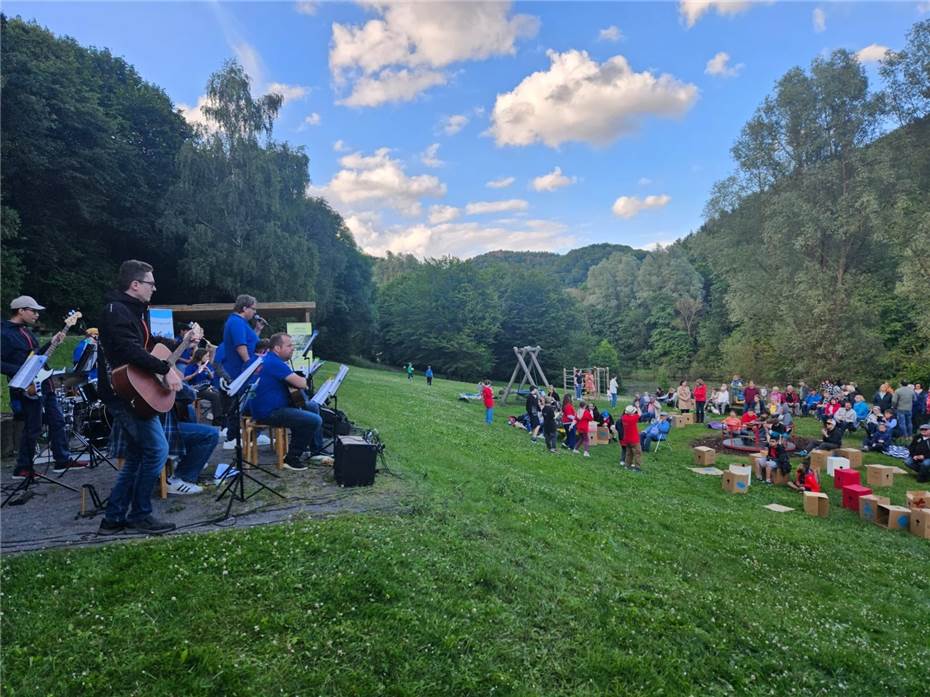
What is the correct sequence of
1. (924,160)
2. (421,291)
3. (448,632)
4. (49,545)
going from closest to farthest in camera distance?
(448,632)
(49,545)
(924,160)
(421,291)

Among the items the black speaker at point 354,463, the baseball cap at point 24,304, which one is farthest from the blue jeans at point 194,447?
the baseball cap at point 24,304

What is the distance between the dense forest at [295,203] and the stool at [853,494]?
803 inches

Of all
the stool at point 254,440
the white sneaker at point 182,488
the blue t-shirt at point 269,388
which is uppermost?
the blue t-shirt at point 269,388

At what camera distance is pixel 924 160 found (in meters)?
30.9

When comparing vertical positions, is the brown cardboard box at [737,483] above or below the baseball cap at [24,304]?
below

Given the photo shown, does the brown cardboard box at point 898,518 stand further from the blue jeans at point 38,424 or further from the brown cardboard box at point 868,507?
the blue jeans at point 38,424

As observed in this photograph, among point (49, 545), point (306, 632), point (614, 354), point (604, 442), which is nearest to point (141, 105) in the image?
point (604, 442)

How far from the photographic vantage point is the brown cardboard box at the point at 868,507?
33.5 ft

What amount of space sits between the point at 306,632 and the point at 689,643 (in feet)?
10.9

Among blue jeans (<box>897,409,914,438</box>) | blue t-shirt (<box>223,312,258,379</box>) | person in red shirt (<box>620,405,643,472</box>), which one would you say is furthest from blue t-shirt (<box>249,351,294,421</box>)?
blue jeans (<box>897,409,914,438</box>)

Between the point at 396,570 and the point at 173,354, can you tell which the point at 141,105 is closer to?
the point at 173,354

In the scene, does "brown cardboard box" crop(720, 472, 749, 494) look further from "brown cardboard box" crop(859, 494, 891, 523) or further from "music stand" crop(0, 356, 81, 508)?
"music stand" crop(0, 356, 81, 508)

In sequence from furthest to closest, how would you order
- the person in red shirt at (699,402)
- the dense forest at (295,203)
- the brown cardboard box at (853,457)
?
the dense forest at (295,203), the person in red shirt at (699,402), the brown cardboard box at (853,457)

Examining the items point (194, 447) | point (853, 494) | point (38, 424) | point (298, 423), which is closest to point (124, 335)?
point (194, 447)
